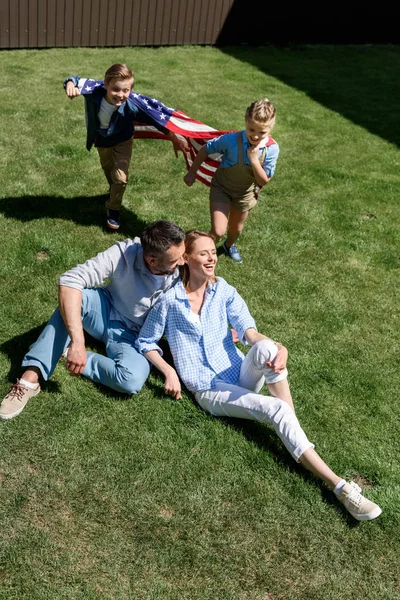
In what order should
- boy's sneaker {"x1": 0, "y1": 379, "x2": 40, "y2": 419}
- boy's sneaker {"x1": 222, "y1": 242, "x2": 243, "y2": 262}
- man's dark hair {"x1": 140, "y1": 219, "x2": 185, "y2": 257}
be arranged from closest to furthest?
boy's sneaker {"x1": 0, "y1": 379, "x2": 40, "y2": 419} < man's dark hair {"x1": 140, "y1": 219, "x2": 185, "y2": 257} < boy's sneaker {"x1": 222, "y1": 242, "x2": 243, "y2": 262}

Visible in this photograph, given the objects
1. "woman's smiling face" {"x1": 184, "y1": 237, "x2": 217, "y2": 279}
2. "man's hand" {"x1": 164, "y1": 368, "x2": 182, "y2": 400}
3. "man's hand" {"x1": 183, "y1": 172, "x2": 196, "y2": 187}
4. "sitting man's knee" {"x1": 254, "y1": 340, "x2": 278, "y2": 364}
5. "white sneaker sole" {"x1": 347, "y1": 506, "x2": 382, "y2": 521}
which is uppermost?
"woman's smiling face" {"x1": 184, "y1": 237, "x2": 217, "y2": 279}

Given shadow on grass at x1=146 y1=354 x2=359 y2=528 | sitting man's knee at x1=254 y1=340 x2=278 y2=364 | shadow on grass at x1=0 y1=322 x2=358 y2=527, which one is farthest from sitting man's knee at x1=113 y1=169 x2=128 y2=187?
sitting man's knee at x1=254 y1=340 x2=278 y2=364

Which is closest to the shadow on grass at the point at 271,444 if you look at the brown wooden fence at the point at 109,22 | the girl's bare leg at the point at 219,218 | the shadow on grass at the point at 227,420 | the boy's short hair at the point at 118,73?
the shadow on grass at the point at 227,420

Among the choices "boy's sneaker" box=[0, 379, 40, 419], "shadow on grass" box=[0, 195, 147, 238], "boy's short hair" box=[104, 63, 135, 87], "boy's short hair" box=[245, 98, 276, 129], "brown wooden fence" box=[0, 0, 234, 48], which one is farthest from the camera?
"brown wooden fence" box=[0, 0, 234, 48]

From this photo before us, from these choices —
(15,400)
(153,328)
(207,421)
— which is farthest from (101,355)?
(207,421)

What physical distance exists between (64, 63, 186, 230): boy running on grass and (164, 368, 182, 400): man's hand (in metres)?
2.63

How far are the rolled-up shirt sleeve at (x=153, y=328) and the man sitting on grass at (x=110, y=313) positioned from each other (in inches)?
3.6

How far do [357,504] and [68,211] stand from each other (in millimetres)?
4392

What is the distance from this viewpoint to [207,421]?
4246 mm

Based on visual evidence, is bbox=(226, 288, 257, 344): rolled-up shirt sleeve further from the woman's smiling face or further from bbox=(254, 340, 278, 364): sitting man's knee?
bbox=(254, 340, 278, 364): sitting man's knee

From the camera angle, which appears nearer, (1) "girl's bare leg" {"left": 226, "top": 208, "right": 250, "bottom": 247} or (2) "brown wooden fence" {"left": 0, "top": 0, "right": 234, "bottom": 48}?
(1) "girl's bare leg" {"left": 226, "top": 208, "right": 250, "bottom": 247}

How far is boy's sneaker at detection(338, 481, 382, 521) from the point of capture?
3.63 m

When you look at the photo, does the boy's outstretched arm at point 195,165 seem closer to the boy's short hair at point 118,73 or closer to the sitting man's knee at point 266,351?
the boy's short hair at point 118,73

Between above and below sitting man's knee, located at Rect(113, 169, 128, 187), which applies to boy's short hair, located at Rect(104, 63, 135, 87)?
above
